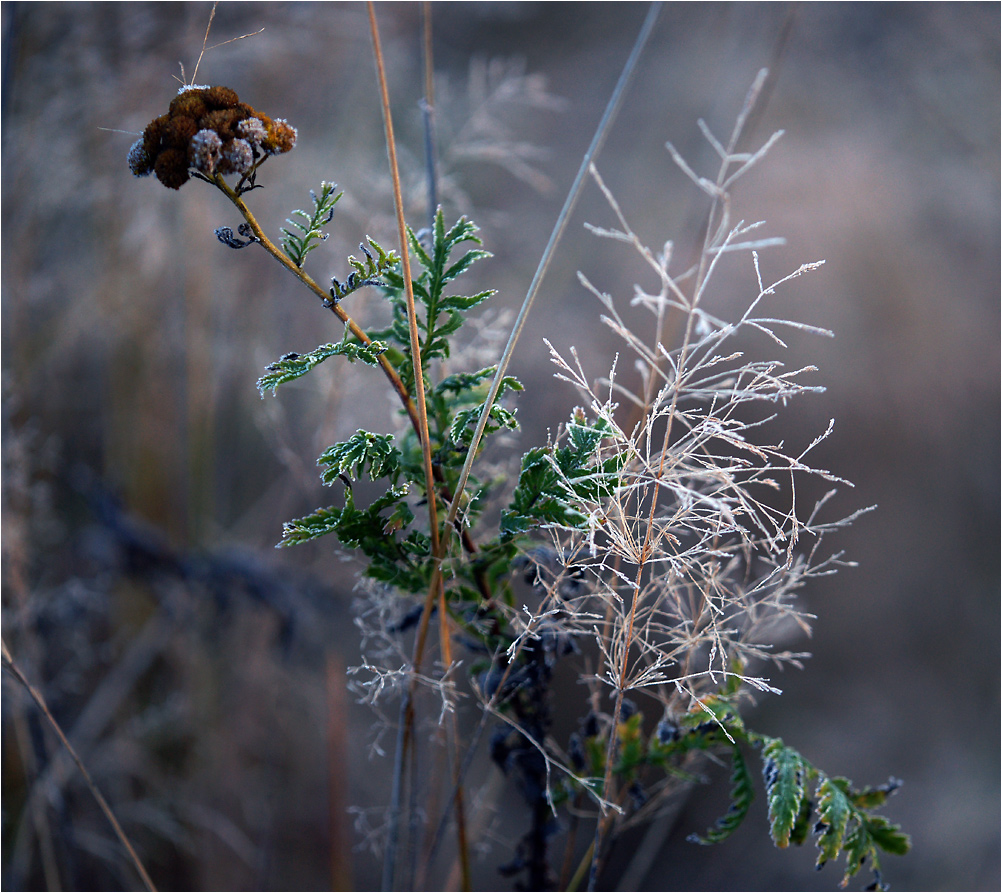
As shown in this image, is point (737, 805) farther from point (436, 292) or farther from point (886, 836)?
point (436, 292)

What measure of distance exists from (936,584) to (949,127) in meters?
0.90

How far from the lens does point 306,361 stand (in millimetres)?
309

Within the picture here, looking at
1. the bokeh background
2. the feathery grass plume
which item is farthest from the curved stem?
the bokeh background

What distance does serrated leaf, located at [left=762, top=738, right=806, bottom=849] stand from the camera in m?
0.36

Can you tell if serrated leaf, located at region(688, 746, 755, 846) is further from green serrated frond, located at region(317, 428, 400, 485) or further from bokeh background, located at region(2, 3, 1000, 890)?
bokeh background, located at region(2, 3, 1000, 890)

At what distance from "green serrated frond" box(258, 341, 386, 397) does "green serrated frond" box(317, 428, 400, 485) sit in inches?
1.6

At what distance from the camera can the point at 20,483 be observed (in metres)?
0.82

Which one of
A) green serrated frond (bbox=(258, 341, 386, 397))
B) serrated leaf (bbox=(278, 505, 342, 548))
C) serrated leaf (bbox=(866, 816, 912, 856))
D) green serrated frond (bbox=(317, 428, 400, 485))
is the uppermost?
green serrated frond (bbox=(258, 341, 386, 397))

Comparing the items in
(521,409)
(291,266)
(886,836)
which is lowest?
(886,836)

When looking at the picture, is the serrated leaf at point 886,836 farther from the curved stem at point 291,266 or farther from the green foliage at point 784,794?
the curved stem at point 291,266

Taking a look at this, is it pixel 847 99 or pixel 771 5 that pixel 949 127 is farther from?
pixel 771 5

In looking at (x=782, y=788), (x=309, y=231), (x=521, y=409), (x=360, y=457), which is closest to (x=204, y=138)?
(x=309, y=231)

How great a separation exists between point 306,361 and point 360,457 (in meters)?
0.06

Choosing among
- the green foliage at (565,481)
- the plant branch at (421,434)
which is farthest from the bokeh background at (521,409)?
the green foliage at (565,481)
